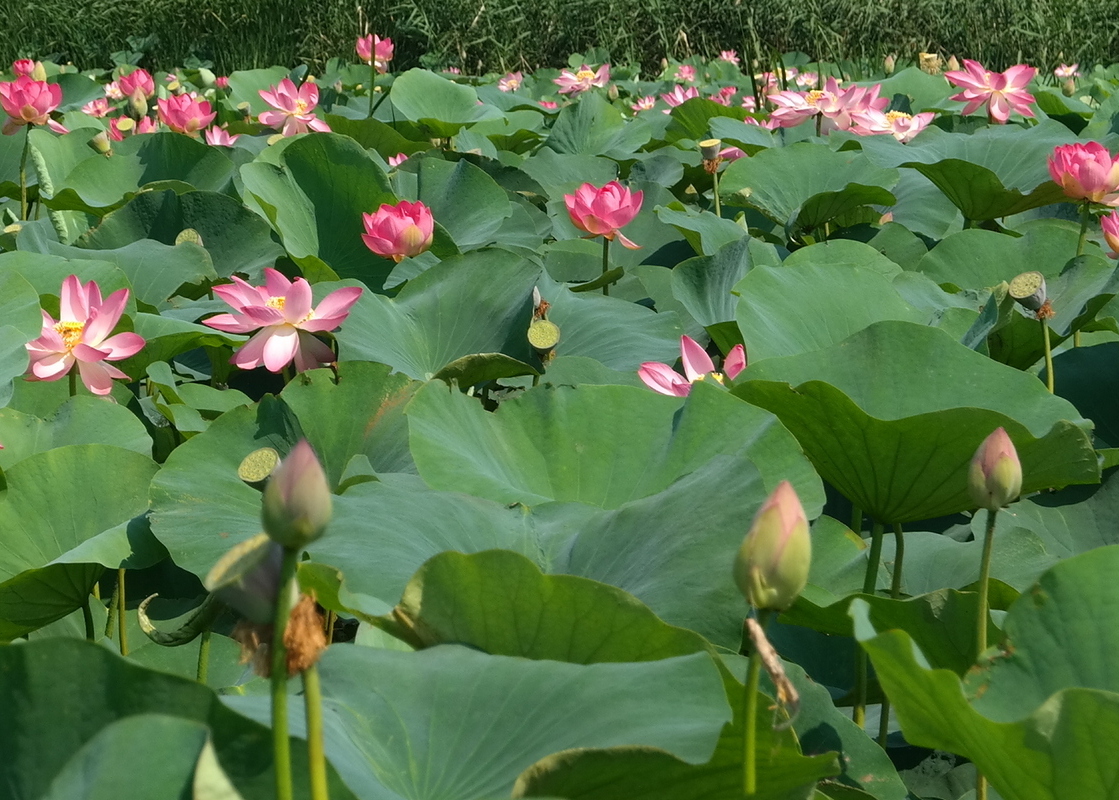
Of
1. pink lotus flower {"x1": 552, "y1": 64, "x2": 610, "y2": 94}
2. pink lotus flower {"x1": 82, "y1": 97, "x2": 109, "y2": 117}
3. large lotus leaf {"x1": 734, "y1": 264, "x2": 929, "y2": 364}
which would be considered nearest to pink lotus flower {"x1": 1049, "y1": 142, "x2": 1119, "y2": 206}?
large lotus leaf {"x1": 734, "y1": 264, "x2": 929, "y2": 364}

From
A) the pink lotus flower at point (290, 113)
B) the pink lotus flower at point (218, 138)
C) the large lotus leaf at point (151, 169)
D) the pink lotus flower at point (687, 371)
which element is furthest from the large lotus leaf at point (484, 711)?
the pink lotus flower at point (218, 138)

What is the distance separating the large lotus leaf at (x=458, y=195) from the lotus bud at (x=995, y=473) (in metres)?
1.39

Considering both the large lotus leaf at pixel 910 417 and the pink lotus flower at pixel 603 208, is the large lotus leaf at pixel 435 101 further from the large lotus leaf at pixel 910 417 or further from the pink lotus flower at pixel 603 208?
the large lotus leaf at pixel 910 417

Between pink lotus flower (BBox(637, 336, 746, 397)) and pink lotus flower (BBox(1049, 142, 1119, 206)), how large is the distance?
2.62ft

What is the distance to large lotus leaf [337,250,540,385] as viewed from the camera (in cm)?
150

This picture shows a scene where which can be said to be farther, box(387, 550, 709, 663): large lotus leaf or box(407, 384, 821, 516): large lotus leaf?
box(407, 384, 821, 516): large lotus leaf

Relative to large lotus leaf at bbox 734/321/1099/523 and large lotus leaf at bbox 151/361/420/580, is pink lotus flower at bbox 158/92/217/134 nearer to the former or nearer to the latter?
large lotus leaf at bbox 151/361/420/580

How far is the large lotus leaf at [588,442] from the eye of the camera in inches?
40.9

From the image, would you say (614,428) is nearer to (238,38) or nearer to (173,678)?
(173,678)

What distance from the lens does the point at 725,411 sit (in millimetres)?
1066

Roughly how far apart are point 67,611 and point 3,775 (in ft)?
1.96

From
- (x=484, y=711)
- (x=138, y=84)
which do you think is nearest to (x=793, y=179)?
(x=484, y=711)

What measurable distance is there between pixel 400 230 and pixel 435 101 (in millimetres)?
1752

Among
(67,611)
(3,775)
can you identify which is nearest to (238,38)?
(67,611)
